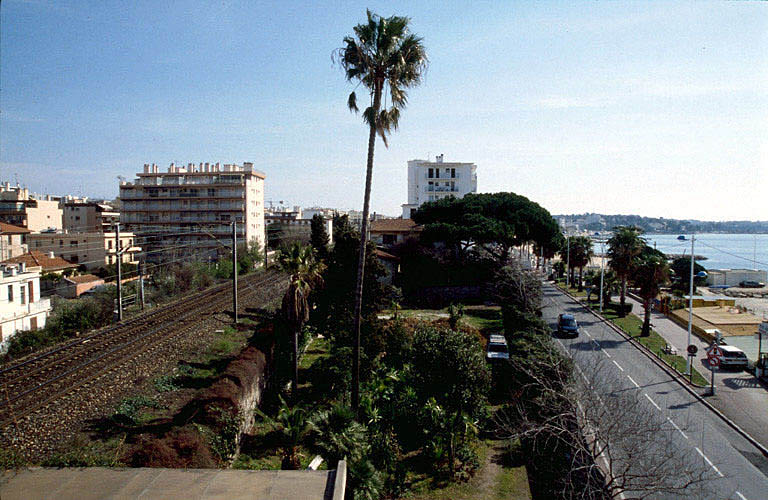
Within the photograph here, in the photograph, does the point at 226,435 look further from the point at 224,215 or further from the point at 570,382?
the point at 224,215

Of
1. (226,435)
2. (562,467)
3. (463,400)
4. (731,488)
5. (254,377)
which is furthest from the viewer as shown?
(254,377)

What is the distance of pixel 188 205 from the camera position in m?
72.9

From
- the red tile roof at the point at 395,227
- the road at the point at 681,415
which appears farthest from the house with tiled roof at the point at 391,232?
the road at the point at 681,415

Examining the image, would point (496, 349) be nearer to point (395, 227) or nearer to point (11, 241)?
point (395, 227)

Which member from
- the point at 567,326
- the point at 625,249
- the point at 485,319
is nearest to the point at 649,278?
the point at 625,249

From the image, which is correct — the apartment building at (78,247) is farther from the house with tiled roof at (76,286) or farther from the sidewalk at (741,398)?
the sidewalk at (741,398)

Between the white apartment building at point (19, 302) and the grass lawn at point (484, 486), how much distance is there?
1018 inches

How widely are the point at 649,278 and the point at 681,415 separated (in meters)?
15.9

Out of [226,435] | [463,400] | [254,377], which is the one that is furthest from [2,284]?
[463,400]

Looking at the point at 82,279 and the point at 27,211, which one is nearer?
the point at 82,279

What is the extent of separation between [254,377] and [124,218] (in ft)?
221

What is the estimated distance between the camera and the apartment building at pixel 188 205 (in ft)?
236

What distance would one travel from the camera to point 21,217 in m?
67.4

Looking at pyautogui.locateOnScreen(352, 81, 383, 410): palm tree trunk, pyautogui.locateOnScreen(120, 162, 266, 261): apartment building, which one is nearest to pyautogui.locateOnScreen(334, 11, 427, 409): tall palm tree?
pyautogui.locateOnScreen(352, 81, 383, 410): palm tree trunk
